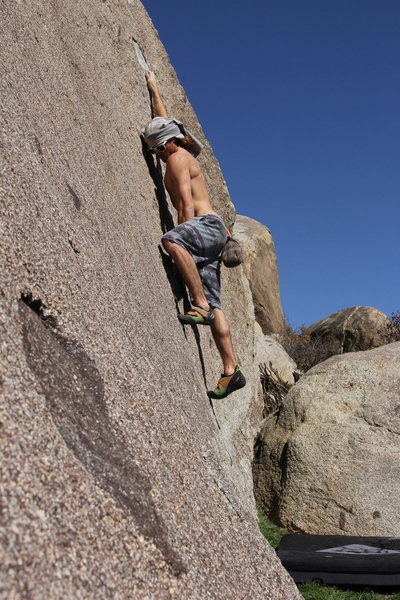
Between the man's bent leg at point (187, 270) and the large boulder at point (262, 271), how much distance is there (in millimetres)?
8906

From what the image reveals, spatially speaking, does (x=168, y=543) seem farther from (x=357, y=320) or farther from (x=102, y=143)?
(x=357, y=320)

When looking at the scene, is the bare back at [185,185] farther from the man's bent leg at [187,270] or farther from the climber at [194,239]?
the man's bent leg at [187,270]

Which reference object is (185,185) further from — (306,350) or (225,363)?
(306,350)

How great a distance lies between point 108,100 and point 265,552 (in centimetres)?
329

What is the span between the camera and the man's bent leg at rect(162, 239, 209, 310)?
479 centimetres

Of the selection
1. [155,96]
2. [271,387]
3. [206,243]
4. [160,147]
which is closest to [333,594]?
[206,243]

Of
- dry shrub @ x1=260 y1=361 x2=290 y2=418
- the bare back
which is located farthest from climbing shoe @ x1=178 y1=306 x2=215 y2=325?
dry shrub @ x1=260 y1=361 x2=290 y2=418

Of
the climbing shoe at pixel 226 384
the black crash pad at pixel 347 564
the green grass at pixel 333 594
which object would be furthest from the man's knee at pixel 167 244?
the green grass at pixel 333 594

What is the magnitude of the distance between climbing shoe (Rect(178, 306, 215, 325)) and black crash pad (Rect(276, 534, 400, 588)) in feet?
6.47

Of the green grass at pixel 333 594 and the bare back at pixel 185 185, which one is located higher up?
the bare back at pixel 185 185

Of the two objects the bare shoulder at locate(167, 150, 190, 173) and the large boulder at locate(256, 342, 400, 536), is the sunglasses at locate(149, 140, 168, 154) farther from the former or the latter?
the large boulder at locate(256, 342, 400, 536)

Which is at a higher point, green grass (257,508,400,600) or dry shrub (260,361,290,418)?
dry shrub (260,361,290,418)

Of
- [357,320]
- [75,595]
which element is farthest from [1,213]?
[357,320]

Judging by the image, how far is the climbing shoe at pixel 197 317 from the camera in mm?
4672
